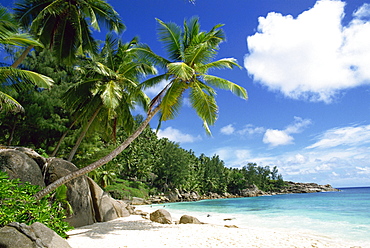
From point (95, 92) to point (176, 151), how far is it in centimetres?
3876

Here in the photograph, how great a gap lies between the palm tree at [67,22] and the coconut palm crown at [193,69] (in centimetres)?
397

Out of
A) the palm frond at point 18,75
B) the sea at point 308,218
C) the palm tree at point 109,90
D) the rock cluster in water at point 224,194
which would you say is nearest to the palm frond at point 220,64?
the palm tree at point 109,90

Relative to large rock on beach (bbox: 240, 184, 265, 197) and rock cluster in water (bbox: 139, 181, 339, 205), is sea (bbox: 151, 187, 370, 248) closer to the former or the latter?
rock cluster in water (bbox: 139, 181, 339, 205)

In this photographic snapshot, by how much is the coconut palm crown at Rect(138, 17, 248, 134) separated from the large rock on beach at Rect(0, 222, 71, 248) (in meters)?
5.91

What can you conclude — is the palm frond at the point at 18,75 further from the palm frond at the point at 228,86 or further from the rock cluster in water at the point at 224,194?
the rock cluster in water at the point at 224,194

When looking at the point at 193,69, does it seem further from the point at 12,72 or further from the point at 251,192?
the point at 251,192

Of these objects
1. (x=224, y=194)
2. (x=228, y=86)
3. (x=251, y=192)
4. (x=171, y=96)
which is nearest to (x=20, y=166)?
(x=171, y=96)

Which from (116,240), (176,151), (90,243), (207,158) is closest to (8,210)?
(90,243)

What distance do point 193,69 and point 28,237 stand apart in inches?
286

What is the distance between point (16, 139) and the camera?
14805 millimetres

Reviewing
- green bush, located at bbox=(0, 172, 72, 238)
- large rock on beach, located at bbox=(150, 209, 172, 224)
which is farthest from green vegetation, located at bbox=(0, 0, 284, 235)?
large rock on beach, located at bbox=(150, 209, 172, 224)

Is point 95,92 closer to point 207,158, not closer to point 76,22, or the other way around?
point 76,22

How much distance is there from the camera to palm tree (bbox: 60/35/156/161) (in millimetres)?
11582

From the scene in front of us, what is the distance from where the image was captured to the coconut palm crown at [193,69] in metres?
9.27
